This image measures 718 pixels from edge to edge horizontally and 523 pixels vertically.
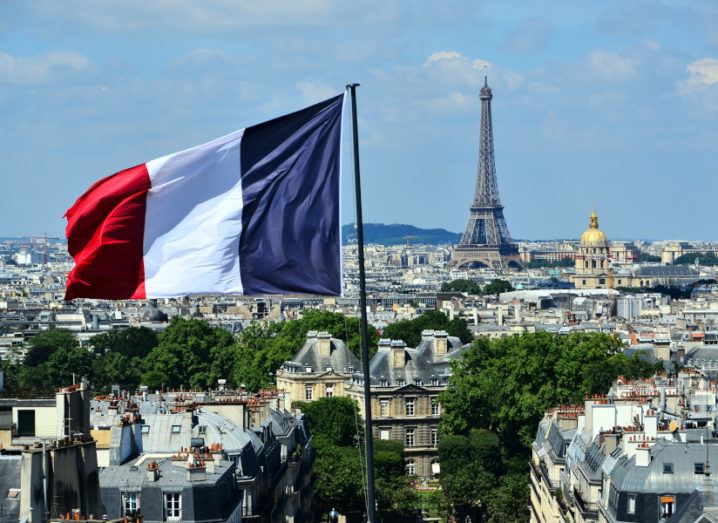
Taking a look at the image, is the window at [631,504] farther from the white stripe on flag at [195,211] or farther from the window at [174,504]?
the white stripe on flag at [195,211]

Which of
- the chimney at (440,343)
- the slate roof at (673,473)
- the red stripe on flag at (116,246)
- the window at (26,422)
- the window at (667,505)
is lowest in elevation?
the window at (667,505)

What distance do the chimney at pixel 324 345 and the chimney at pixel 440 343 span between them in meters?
5.43

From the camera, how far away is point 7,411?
134ft

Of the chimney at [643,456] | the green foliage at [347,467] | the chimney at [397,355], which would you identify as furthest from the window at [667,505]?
the chimney at [397,355]

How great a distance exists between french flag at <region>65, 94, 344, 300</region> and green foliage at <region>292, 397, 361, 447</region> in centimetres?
5706

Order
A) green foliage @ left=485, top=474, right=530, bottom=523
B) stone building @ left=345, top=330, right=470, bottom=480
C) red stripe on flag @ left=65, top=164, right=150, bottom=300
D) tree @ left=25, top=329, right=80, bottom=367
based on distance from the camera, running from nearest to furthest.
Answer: red stripe on flag @ left=65, top=164, right=150, bottom=300 → green foliage @ left=485, top=474, right=530, bottom=523 → stone building @ left=345, top=330, right=470, bottom=480 → tree @ left=25, top=329, right=80, bottom=367

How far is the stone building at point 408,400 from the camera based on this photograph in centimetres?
9294

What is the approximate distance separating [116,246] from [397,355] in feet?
235

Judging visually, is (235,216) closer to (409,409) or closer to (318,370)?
(409,409)

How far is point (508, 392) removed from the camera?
87.9m

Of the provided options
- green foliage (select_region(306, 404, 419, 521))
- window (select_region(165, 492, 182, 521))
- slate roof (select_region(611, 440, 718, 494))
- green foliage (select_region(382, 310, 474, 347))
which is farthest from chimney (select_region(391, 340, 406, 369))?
window (select_region(165, 492, 182, 521))

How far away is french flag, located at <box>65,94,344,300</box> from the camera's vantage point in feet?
79.8

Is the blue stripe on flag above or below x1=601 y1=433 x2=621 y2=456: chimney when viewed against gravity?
above

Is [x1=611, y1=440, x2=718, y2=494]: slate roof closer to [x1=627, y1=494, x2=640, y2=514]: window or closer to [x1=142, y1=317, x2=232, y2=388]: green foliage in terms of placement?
A: [x1=627, y1=494, x2=640, y2=514]: window
